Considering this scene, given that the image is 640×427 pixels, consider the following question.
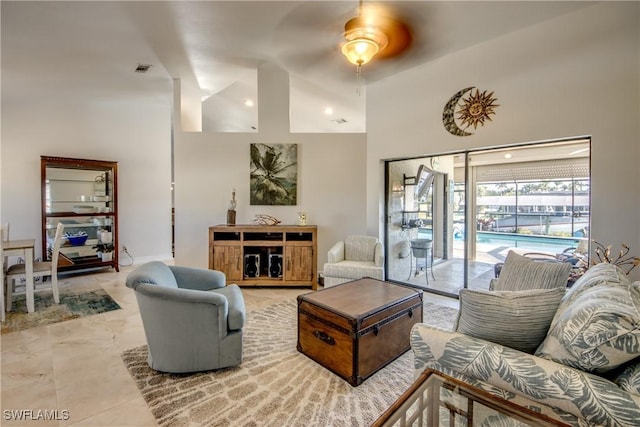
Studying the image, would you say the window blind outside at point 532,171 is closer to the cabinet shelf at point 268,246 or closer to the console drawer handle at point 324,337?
the cabinet shelf at point 268,246

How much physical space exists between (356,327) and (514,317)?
38.5 inches

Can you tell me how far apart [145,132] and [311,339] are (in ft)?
18.5

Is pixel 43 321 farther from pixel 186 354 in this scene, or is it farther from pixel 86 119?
pixel 86 119

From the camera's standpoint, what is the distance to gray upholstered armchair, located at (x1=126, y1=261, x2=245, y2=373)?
208 centimetres

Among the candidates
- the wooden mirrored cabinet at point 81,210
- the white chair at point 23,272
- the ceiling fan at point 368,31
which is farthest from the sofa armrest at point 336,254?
the wooden mirrored cabinet at point 81,210

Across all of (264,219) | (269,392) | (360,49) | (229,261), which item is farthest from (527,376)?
(264,219)

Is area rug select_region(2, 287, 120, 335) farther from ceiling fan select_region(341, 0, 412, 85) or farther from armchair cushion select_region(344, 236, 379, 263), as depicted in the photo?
ceiling fan select_region(341, 0, 412, 85)

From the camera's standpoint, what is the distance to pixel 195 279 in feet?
9.32

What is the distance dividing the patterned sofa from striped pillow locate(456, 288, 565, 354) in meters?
0.01

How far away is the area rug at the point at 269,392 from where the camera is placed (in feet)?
5.77

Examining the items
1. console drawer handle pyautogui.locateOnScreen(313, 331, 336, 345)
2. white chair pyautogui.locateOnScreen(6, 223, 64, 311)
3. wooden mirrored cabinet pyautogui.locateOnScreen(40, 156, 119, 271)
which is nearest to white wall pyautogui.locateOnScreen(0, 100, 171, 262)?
wooden mirrored cabinet pyautogui.locateOnScreen(40, 156, 119, 271)

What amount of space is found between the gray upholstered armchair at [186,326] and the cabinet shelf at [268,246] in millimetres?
2131

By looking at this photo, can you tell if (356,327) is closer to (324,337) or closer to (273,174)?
(324,337)

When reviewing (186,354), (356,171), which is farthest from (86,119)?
(186,354)
